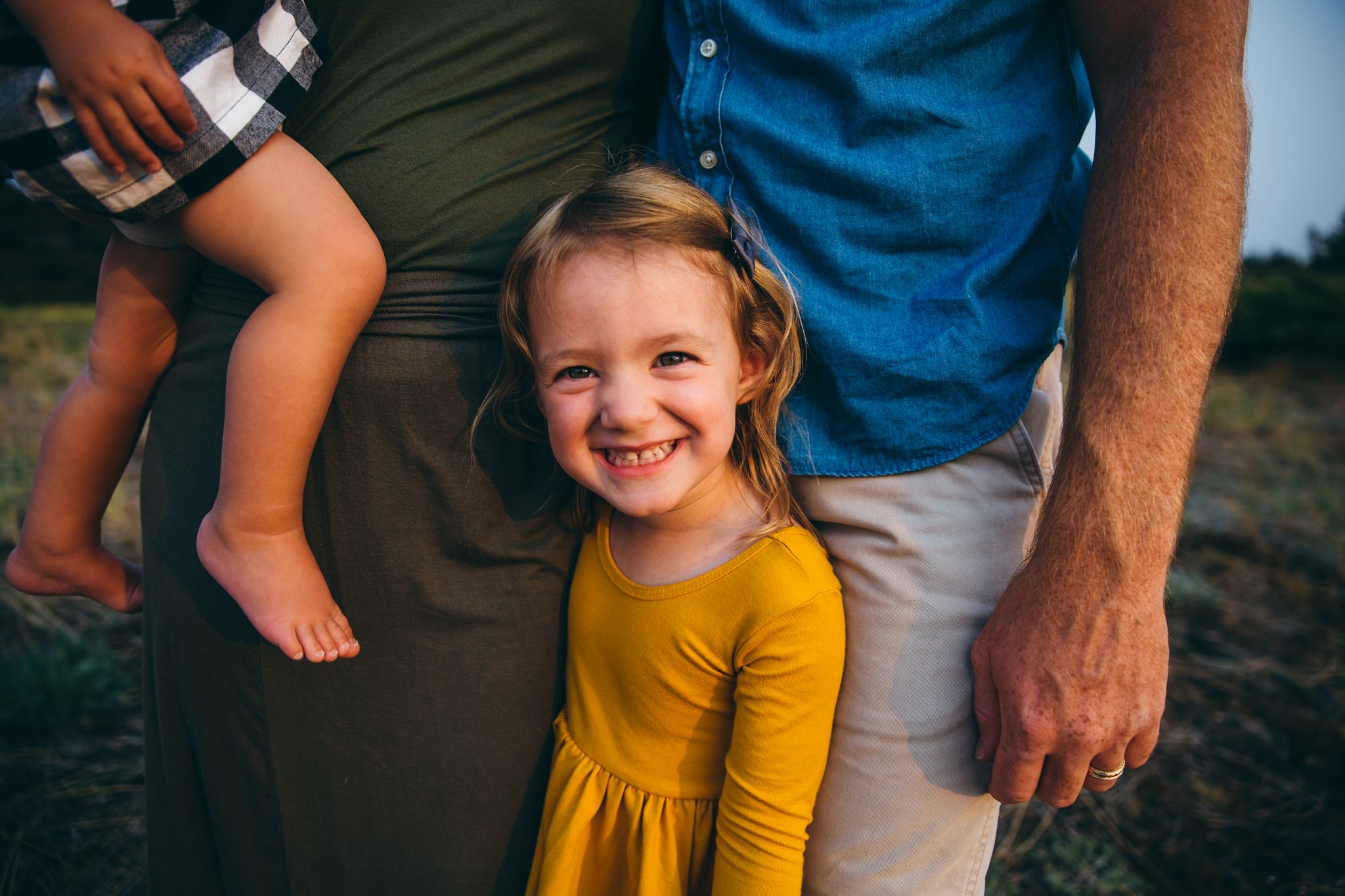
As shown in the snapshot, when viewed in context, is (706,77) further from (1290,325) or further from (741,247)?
(1290,325)

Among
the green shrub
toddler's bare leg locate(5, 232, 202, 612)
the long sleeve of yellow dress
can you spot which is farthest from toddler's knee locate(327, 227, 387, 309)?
the green shrub

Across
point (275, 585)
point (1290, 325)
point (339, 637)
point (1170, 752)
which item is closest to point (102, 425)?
point (275, 585)

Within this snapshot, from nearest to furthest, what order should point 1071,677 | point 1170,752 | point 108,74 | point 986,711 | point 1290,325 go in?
point 108,74
point 1071,677
point 986,711
point 1170,752
point 1290,325

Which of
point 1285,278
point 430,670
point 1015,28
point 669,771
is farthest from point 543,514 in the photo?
point 1285,278

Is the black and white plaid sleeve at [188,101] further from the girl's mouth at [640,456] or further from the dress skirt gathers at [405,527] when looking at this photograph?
the girl's mouth at [640,456]

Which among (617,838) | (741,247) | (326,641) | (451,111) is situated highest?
(451,111)

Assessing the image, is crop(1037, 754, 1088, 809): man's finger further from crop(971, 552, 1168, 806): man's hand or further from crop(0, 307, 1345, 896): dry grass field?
crop(0, 307, 1345, 896): dry grass field

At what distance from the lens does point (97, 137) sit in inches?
40.1

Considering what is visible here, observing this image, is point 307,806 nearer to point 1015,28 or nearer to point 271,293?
point 271,293

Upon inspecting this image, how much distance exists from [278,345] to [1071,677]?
3.88 feet

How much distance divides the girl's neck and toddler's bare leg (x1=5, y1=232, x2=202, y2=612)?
0.84 m

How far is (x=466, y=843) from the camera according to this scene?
1384 mm

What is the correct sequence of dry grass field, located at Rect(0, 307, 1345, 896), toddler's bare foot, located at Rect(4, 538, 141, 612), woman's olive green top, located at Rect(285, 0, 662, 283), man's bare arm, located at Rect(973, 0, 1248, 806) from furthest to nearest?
dry grass field, located at Rect(0, 307, 1345, 896) → toddler's bare foot, located at Rect(4, 538, 141, 612) → woman's olive green top, located at Rect(285, 0, 662, 283) → man's bare arm, located at Rect(973, 0, 1248, 806)

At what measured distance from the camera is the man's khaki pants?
1254 mm
